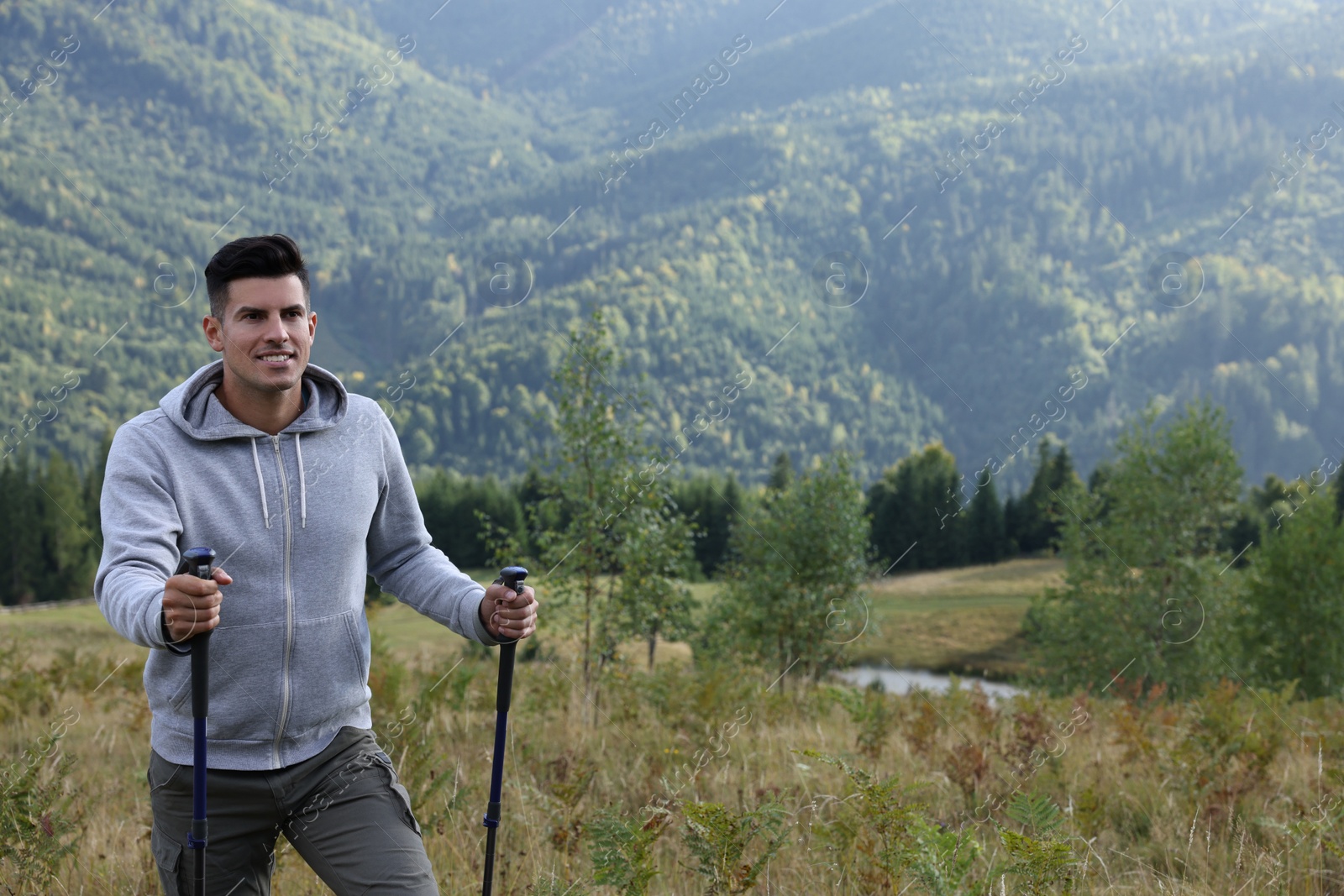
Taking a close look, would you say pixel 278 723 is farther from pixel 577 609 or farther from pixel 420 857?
pixel 577 609

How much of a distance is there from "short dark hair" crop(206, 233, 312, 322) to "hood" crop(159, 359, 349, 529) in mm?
199

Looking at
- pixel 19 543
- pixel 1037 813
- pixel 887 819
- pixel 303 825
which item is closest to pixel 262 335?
pixel 303 825

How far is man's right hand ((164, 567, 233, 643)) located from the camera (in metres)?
2.35

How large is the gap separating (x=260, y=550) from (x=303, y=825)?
83cm

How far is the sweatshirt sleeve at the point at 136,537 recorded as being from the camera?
247cm

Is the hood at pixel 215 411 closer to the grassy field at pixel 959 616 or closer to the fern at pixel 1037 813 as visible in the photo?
the fern at pixel 1037 813

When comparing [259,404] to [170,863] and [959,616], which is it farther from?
[959,616]

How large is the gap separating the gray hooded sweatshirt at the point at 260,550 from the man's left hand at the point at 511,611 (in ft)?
0.28

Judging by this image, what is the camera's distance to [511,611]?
301cm

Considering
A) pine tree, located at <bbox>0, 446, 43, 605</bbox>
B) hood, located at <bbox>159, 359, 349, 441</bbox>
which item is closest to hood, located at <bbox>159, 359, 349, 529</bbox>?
hood, located at <bbox>159, 359, 349, 441</bbox>

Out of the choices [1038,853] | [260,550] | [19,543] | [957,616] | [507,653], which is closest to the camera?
[260,550]

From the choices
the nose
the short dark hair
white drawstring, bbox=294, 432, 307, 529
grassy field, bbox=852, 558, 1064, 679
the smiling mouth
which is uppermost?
the short dark hair

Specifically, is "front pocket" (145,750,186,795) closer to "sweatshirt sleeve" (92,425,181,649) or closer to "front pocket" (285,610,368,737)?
"front pocket" (285,610,368,737)

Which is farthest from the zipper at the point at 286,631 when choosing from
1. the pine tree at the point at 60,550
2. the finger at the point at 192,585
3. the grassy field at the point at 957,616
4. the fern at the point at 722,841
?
the pine tree at the point at 60,550
